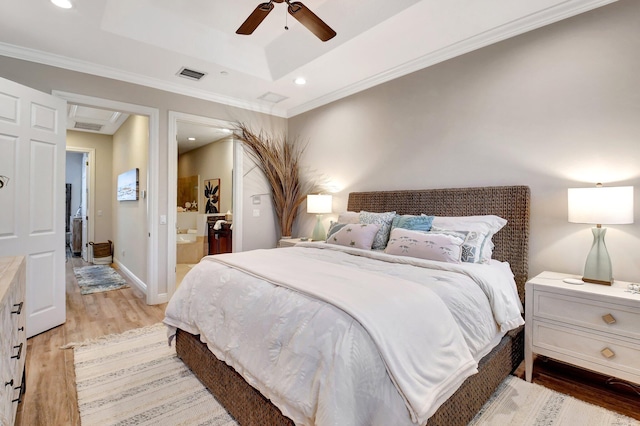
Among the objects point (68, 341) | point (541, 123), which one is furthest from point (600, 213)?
point (68, 341)

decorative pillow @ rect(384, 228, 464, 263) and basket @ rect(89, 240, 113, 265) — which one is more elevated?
decorative pillow @ rect(384, 228, 464, 263)

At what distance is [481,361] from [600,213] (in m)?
1.17

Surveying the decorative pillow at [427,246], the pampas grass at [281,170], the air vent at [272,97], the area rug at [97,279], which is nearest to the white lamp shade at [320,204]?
the pampas grass at [281,170]

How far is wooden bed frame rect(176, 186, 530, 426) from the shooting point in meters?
1.53

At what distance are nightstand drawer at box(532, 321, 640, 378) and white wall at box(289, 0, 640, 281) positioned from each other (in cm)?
58

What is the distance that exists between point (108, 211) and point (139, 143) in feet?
8.68

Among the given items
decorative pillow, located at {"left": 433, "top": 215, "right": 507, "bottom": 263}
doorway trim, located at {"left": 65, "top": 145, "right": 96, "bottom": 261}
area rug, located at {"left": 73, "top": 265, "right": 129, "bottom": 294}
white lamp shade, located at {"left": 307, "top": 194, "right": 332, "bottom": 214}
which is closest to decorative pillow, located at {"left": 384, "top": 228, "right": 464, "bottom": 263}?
decorative pillow, located at {"left": 433, "top": 215, "right": 507, "bottom": 263}

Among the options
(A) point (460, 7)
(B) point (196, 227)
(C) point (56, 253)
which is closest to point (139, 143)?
(C) point (56, 253)

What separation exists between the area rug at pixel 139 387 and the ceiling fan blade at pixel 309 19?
2.50 meters

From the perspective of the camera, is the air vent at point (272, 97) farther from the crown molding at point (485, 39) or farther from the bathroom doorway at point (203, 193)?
the bathroom doorway at point (203, 193)

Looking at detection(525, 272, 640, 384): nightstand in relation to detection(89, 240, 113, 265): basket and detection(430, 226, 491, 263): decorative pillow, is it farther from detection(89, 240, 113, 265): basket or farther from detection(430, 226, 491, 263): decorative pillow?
detection(89, 240, 113, 265): basket

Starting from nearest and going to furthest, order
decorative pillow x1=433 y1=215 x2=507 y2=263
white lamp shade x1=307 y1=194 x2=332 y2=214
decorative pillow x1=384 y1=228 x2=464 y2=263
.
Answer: decorative pillow x1=384 y1=228 x2=464 y2=263, decorative pillow x1=433 y1=215 x2=507 y2=263, white lamp shade x1=307 y1=194 x2=332 y2=214

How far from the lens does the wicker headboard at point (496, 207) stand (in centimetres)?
248

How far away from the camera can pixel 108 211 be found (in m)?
6.44
